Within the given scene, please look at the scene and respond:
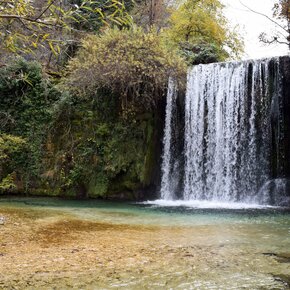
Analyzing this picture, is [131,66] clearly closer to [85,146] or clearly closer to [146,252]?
[85,146]

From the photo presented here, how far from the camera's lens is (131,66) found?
14242mm

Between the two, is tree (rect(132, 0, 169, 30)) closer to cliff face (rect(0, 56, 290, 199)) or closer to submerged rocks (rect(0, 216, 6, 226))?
cliff face (rect(0, 56, 290, 199))

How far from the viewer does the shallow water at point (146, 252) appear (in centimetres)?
388

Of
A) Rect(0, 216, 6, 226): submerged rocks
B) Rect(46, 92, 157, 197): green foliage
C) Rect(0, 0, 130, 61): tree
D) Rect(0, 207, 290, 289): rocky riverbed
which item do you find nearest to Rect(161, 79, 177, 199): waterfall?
Rect(46, 92, 157, 197): green foliage

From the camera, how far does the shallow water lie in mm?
3875

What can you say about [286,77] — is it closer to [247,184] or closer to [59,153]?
[247,184]

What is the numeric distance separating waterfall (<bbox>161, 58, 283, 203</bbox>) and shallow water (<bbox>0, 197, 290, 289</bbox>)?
5.10 metres

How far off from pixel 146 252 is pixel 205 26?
1859 cm

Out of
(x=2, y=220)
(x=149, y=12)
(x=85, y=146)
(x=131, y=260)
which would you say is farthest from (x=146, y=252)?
(x=149, y=12)

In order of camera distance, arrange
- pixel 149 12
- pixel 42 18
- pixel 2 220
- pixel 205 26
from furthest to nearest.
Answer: pixel 149 12, pixel 205 26, pixel 2 220, pixel 42 18

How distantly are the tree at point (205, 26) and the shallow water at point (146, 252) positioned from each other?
567 inches

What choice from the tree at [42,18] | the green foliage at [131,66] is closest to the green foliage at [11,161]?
the green foliage at [131,66]

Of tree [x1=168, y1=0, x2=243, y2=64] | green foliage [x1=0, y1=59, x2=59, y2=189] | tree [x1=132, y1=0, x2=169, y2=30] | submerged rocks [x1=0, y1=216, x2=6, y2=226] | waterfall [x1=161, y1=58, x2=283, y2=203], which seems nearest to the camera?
submerged rocks [x1=0, y1=216, x2=6, y2=226]

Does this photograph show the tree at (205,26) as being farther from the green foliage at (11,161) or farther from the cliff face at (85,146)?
the green foliage at (11,161)
